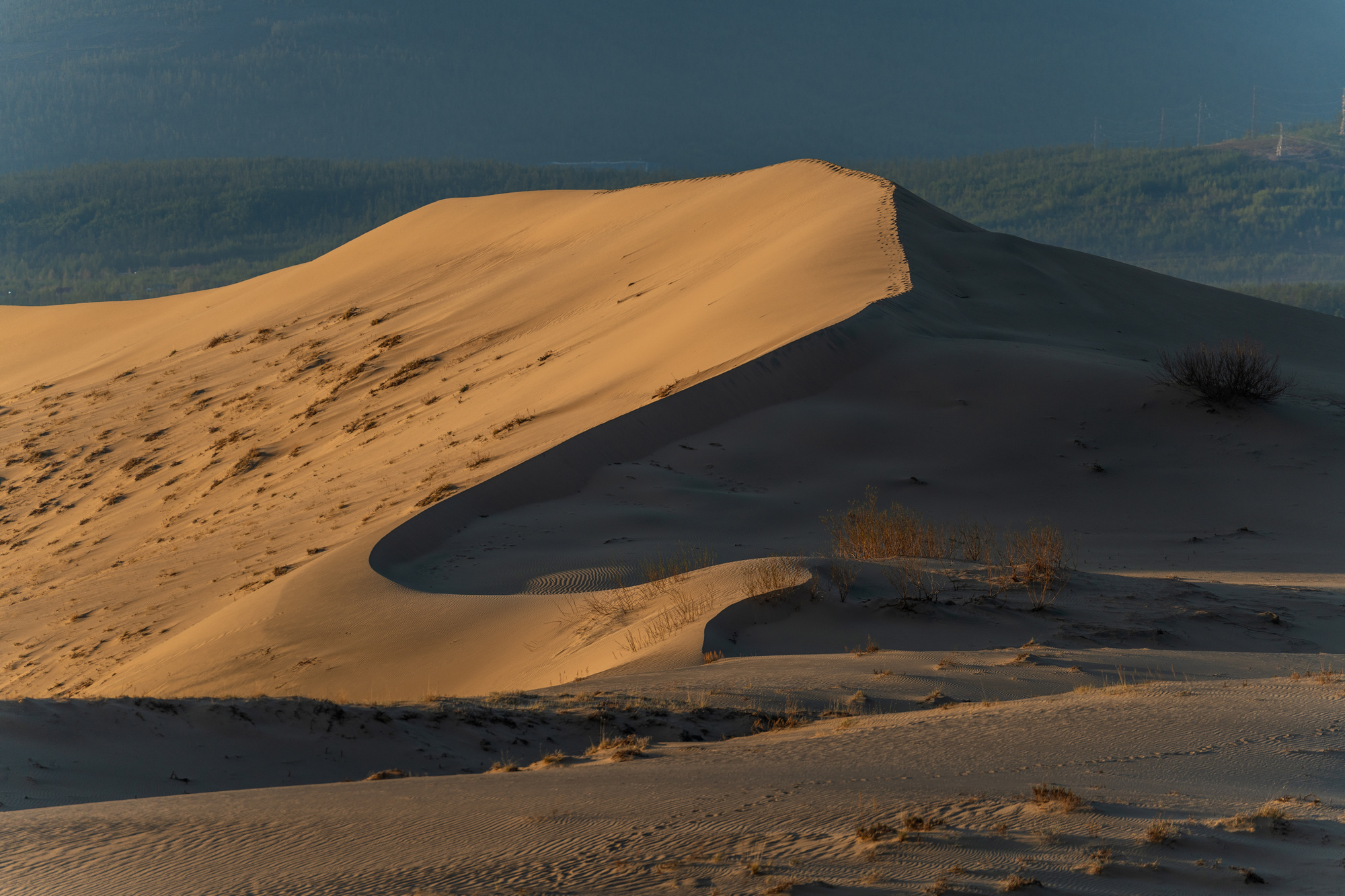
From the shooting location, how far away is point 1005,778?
13.3 feet

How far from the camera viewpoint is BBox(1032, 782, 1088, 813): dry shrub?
3680 mm

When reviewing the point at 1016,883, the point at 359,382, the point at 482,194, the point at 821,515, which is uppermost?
the point at 482,194

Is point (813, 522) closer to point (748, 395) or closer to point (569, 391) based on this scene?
point (748, 395)

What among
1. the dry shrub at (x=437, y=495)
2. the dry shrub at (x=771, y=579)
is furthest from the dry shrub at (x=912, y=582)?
the dry shrub at (x=437, y=495)

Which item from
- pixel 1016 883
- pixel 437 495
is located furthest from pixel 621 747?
pixel 437 495

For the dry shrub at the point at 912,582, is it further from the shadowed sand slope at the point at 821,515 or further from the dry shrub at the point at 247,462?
the dry shrub at the point at 247,462

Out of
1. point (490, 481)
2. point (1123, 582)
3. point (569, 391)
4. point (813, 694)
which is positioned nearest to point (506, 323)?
point (569, 391)

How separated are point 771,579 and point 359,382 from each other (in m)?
12.8

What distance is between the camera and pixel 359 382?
727 inches

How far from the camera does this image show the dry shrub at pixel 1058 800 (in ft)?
12.1

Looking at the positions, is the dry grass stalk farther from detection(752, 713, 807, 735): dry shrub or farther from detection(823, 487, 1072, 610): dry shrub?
detection(823, 487, 1072, 610): dry shrub

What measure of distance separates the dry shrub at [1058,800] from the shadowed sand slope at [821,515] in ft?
9.26

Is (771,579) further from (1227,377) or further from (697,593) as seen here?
(1227,377)

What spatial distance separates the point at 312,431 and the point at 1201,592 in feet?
41.2
